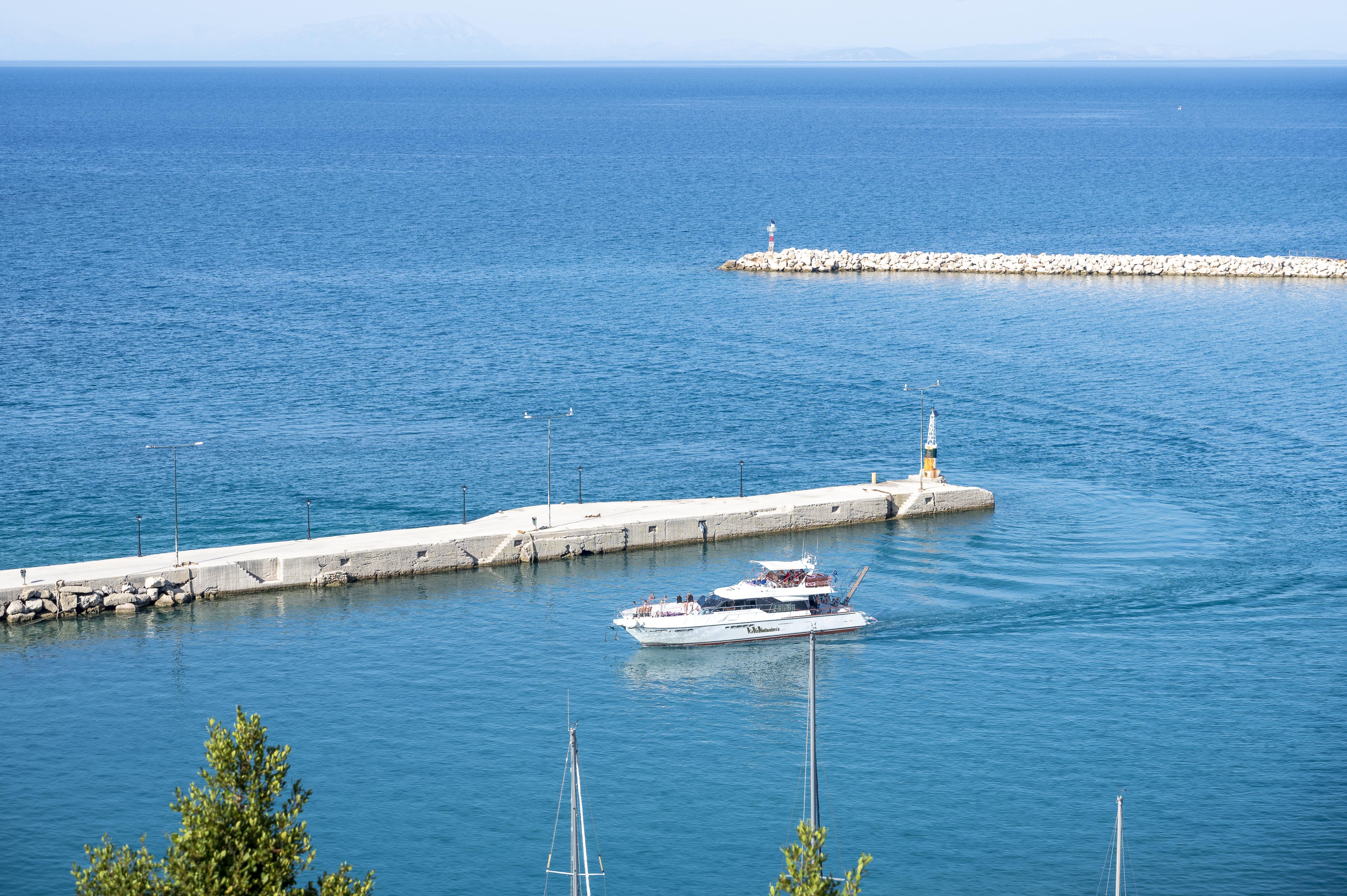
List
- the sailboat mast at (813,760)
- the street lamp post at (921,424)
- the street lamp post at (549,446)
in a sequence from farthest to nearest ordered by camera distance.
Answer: the street lamp post at (921,424), the street lamp post at (549,446), the sailboat mast at (813,760)

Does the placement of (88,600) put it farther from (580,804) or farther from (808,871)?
(808,871)

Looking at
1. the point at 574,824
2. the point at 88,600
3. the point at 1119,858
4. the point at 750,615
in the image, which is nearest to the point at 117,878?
the point at 574,824

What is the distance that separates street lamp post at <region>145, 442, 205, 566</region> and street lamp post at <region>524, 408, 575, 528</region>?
18.0 metres

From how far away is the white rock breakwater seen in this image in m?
167

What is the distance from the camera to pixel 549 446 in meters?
90.5

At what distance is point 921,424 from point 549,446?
85.2 feet

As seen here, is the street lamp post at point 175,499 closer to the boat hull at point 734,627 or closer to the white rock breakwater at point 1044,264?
the boat hull at point 734,627

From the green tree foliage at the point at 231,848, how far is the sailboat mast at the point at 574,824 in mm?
8180

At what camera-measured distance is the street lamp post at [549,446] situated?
85250 mm

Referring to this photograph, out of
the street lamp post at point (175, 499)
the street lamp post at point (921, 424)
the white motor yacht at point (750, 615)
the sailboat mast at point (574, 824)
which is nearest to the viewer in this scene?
the sailboat mast at point (574, 824)

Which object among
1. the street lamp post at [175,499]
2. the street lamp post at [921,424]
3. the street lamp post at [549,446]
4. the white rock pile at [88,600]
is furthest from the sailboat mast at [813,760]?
the street lamp post at [921,424]

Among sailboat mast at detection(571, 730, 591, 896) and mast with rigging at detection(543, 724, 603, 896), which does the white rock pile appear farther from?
sailboat mast at detection(571, 730, 591, 896)

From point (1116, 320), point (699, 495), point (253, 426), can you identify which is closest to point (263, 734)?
point (699, 495)

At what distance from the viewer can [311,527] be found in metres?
86.4
